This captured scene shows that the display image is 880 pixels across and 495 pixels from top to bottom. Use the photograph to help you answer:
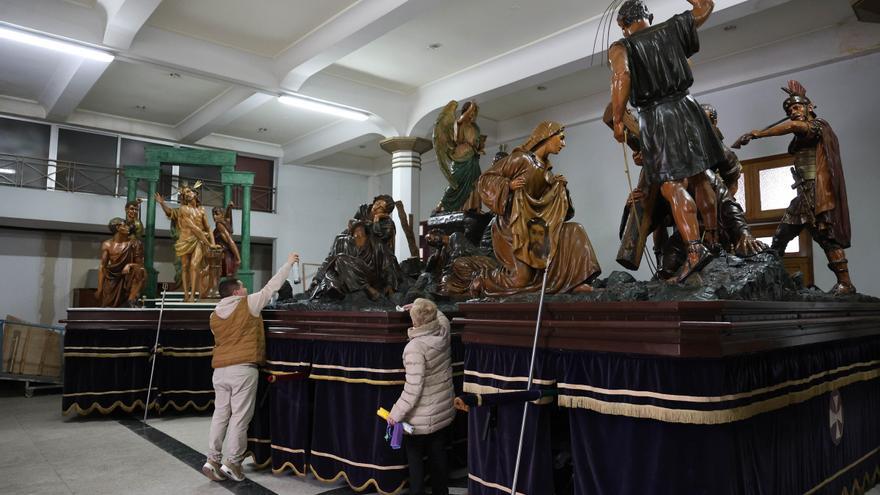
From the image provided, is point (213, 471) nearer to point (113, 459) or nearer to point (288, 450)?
point (288, 450)

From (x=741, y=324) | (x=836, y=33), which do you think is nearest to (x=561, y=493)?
(x=741, y=324)

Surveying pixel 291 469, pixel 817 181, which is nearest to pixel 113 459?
pixel 291 469

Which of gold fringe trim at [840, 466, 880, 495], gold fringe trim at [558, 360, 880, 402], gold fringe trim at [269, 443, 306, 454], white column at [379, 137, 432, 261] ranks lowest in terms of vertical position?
gold fringe trim at [840, 466, 880, 495]

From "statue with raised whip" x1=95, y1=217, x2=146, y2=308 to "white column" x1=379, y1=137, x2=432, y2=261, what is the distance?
13.7 feet

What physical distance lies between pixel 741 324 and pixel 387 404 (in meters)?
2.28

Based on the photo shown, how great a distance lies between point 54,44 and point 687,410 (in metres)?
8.59

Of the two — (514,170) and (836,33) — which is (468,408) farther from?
(836,33)

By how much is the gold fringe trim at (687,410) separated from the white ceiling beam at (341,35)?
18.2 ft

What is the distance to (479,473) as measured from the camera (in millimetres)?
3162

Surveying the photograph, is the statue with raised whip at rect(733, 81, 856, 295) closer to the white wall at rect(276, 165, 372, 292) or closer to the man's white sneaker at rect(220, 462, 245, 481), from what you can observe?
the man's white sneaker at rect(220, 462, 245, 481)

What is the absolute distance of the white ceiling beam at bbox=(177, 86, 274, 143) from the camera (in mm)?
10016

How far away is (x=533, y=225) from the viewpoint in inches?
140

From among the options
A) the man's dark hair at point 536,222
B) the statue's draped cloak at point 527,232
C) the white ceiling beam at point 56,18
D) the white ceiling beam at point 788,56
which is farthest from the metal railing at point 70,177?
the man's dark hair at point 536,222

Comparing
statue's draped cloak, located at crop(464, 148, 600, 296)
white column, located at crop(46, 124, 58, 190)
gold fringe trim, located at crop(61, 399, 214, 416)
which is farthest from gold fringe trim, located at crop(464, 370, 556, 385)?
white column, located at crop(46, 124, 58, 190)
